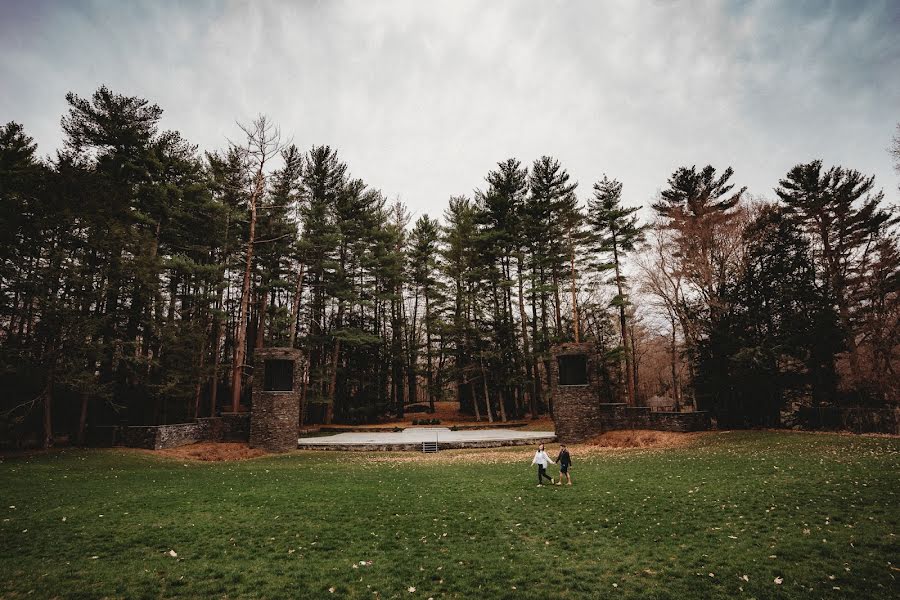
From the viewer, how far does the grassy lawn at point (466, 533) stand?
16.2 ft

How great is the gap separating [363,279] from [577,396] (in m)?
19.6

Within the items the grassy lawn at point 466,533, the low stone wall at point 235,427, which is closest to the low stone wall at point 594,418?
the grassy lawn at point 466,533

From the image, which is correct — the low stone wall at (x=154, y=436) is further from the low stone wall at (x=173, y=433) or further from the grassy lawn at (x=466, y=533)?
the grassy lawn at (x=466, y=533)

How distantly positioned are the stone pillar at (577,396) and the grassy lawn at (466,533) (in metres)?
8.06

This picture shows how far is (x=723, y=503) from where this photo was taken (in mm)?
7969

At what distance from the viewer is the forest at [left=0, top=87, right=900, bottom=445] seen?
55.0ft

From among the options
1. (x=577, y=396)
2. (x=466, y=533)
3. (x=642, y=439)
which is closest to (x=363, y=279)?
(x=577, y=396)

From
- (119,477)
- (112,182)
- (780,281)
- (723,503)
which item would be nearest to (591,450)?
(723,503)

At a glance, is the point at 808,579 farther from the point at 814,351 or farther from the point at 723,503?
the point at 814,351

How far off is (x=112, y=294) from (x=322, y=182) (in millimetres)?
14178

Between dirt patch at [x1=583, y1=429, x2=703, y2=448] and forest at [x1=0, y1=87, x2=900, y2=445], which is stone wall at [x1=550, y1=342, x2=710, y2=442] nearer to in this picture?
dirt patch at [x1=583, y1=429, x2=703, y2=448]

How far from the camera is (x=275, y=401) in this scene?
62.3 feet

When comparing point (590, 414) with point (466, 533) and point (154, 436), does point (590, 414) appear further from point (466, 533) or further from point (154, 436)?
point (154, 436)

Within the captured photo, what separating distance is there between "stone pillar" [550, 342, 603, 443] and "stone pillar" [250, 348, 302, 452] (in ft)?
43.5
